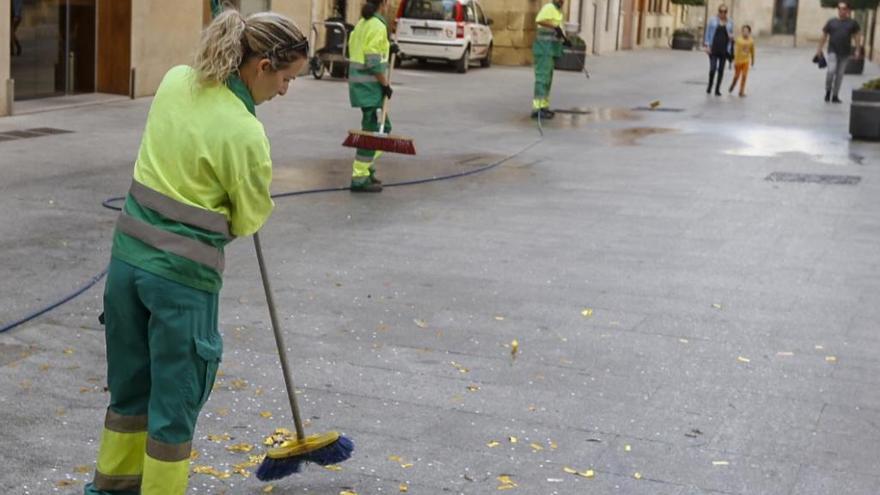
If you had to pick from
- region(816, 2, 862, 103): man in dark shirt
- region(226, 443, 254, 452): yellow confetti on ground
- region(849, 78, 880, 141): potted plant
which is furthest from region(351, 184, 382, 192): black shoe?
region(816, 2, 862, 103): man in dark shirt

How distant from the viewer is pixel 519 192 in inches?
514

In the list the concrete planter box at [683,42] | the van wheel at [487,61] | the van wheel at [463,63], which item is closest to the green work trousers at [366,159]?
the van wheel at [463,63]

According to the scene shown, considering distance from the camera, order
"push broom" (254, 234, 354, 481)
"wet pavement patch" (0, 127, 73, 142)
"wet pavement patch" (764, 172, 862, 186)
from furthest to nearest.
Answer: "wet pavement patch" (0, 127, 73, 142) < "wet pavement patch" (764, 172, 862, 186) < "push broom" (254, 234, 354, 481)

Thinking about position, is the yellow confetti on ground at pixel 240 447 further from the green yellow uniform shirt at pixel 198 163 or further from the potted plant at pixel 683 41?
the potted plant at pixel 683 41

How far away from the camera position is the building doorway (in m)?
18.1

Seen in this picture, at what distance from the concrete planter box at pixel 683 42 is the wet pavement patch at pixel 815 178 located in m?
41.1

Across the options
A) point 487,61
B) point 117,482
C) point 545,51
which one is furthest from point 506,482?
point 487,61

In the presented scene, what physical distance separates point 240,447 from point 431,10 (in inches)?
1074

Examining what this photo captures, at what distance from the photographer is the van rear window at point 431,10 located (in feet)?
105

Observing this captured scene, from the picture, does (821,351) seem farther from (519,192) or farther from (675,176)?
(675,176)

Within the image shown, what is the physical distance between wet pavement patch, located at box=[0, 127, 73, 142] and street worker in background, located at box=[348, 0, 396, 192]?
14.1ft

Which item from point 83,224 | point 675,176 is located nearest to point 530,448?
point 83,224

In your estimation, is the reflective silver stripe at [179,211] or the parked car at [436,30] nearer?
the reflective silver stripe at [179,211]

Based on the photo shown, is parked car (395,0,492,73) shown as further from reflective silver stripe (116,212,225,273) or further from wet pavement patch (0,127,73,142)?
reflective silver stripe (116,212,225,273)
